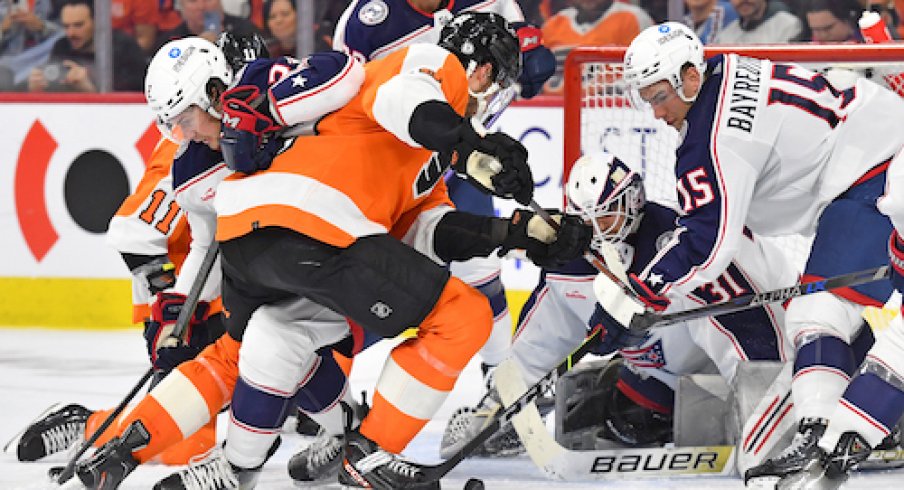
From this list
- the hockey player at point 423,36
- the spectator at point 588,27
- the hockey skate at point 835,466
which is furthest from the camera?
the spectator at point 588,27

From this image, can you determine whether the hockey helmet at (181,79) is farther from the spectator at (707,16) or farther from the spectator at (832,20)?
the spectator at (832,20)

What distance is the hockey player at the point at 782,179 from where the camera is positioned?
2916mm

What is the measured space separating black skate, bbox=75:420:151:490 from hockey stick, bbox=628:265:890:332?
37.5 inches

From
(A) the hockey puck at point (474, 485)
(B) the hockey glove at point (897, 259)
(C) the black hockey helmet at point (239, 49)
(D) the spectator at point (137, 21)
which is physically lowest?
(D) the spectator at point (137, 21)

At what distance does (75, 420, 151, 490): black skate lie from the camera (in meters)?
2.79

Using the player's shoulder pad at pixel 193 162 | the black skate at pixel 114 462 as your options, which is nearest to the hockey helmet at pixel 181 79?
the player's shoulder pad at pixel 193 162

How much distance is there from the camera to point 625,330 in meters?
→ 3.00

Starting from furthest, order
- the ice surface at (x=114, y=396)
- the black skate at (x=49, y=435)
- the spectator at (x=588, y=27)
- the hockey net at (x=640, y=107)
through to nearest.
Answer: the spectator at (x=588, y=27) < the hockey net at (x=640, y=107) < the black skate at (x=49, y=435) < the ice surface at (x=114, y=396)

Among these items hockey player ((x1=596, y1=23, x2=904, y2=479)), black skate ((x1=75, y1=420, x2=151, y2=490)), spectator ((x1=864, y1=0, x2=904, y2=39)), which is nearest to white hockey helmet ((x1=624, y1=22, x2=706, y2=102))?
hockey player ((x1=596, y1=23, x2=904, y2=479))

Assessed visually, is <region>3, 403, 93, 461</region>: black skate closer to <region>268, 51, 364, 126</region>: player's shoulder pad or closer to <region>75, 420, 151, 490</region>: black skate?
<region>75, 420, 151, 490</region>: black skate

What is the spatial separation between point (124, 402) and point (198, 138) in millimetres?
581

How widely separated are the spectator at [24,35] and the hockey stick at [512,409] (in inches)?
126

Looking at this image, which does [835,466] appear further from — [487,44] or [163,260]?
[163,260]

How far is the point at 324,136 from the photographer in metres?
2.74
